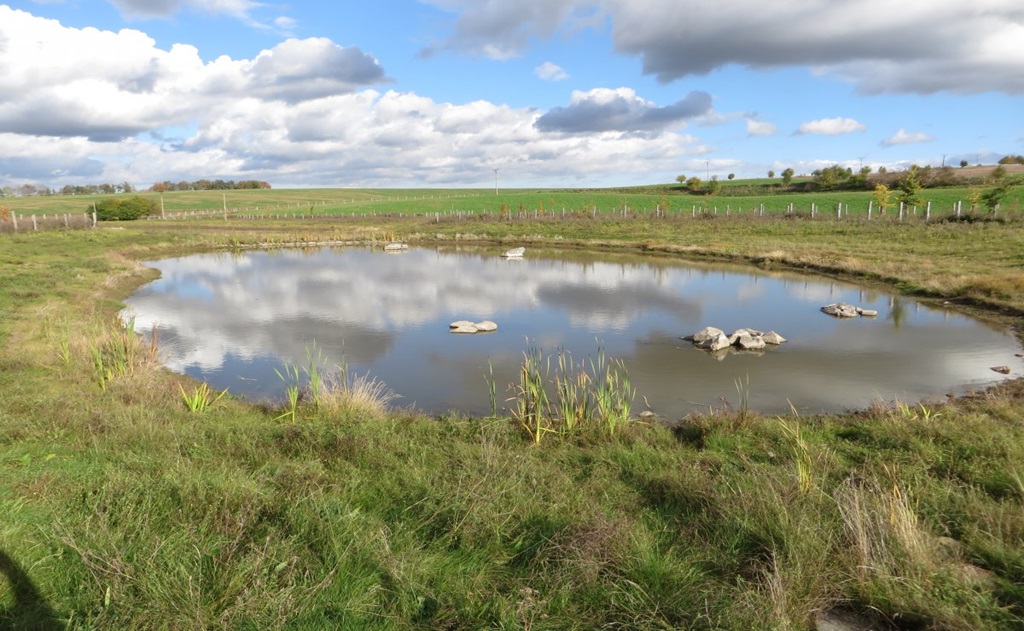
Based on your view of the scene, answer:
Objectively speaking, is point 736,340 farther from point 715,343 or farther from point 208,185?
point 208,185

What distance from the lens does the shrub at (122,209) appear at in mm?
67188

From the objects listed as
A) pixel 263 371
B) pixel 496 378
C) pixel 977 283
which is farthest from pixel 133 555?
pixel 977 283

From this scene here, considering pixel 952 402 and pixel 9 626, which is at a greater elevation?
pixel 9 626

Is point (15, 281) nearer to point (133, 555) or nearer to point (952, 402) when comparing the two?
point (133, 555)

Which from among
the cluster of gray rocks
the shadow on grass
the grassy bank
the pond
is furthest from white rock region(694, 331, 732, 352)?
the shadow on grass

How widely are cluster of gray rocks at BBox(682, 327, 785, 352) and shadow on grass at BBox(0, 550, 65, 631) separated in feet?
42.3

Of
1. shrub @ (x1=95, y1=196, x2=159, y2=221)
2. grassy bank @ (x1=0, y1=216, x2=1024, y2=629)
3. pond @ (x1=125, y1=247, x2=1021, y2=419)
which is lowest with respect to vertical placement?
pond @ (x1=125, y1=247, x2=1021, y2=419)

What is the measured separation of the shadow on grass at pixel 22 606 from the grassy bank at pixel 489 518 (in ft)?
0.05

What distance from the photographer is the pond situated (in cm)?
1138

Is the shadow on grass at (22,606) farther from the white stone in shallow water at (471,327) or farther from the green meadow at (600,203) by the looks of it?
the green meadow at (600,203)

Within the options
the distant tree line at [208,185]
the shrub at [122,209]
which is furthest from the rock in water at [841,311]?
the distant tree line at [208,185]

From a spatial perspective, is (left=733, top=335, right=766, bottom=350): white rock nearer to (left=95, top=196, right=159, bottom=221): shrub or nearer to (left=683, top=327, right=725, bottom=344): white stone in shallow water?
(left=683, top=327, right=725, bottom=344): white stone in shallow water

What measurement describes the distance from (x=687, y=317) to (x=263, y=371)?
11.8 meters

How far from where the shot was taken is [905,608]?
11.9 feet
